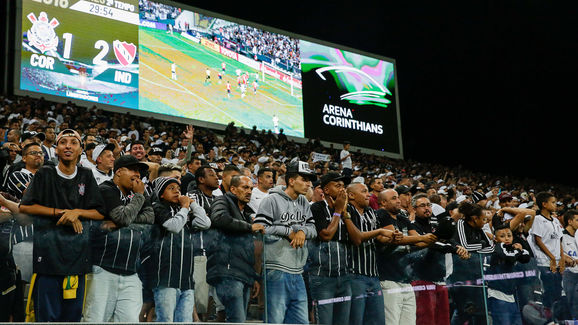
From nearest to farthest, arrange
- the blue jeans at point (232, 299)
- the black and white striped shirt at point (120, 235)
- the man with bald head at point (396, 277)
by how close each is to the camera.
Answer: the black and white striped shirt at point (120, 235), the blue jeans at point (232, 299), the man with bald head at point (396, 277)

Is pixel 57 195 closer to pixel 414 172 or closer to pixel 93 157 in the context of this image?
pixel 93 157

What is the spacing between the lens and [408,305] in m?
6.24

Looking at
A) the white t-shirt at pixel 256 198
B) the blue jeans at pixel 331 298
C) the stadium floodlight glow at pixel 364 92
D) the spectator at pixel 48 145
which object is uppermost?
the stadium floodlight glow at pixel 364 92

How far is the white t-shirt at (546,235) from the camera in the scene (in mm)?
7871

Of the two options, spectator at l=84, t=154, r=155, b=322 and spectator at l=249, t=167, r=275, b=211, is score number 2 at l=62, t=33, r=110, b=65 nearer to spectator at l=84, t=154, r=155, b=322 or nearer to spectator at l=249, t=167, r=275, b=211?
spectator at l=249, t=167, r=275, b=211

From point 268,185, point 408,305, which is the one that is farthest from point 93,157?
point 408,305

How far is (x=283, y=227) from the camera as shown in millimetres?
5695

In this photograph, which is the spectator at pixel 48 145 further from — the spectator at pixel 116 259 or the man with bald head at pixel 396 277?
the man with bald head at pixel 396 277

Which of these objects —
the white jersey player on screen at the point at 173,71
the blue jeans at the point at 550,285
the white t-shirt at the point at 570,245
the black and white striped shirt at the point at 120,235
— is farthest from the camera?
the white jersey player on screen at the point at 173,71

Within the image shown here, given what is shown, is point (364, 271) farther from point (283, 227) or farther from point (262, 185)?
point (262, 185)

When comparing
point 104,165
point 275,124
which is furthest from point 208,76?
point 104,165

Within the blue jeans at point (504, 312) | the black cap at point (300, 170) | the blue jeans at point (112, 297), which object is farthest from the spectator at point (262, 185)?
the blue jeans at point (504, 312)

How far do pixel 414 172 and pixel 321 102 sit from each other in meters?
4.60

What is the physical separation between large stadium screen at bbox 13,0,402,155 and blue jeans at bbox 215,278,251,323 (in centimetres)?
1336
